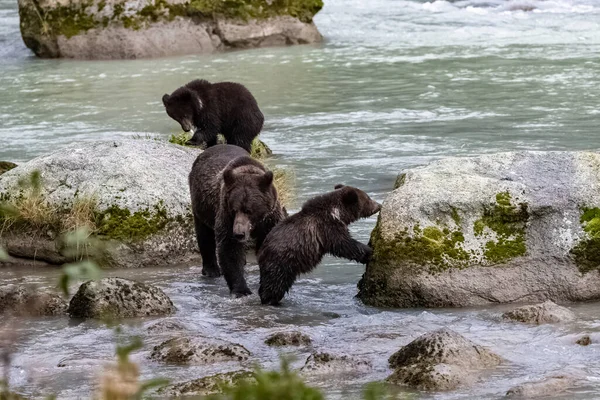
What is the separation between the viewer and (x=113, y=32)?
25.5 m

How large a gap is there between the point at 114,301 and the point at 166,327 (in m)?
0.54

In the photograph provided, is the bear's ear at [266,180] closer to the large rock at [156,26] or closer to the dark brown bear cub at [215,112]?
the dark brown bear cub at [215,112]

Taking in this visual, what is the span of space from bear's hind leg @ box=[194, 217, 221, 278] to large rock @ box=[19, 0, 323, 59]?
16.8m

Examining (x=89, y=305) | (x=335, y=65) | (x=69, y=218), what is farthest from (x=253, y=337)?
(x=335, y=65)

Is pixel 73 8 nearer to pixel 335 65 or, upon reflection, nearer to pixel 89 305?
pixel 335 65

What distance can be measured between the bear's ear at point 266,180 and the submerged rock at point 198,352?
5.82 feet

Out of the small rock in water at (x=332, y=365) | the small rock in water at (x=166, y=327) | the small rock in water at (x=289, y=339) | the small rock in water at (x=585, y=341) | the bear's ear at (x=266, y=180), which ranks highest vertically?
the bear's ear at (x=266, y=180)

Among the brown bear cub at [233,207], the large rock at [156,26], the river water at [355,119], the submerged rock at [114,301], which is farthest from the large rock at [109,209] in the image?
the large rock at [156,26]

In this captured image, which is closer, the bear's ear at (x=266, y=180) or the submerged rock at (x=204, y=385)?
the submerged rock at (x=204, y=385)

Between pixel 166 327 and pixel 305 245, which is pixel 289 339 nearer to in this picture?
pixel 166 327

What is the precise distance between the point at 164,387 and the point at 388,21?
23978 mm

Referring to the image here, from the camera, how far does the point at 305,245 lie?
26.4 ft

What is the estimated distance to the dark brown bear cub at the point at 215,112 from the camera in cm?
1270

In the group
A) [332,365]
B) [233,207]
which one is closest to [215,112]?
[233,207]
